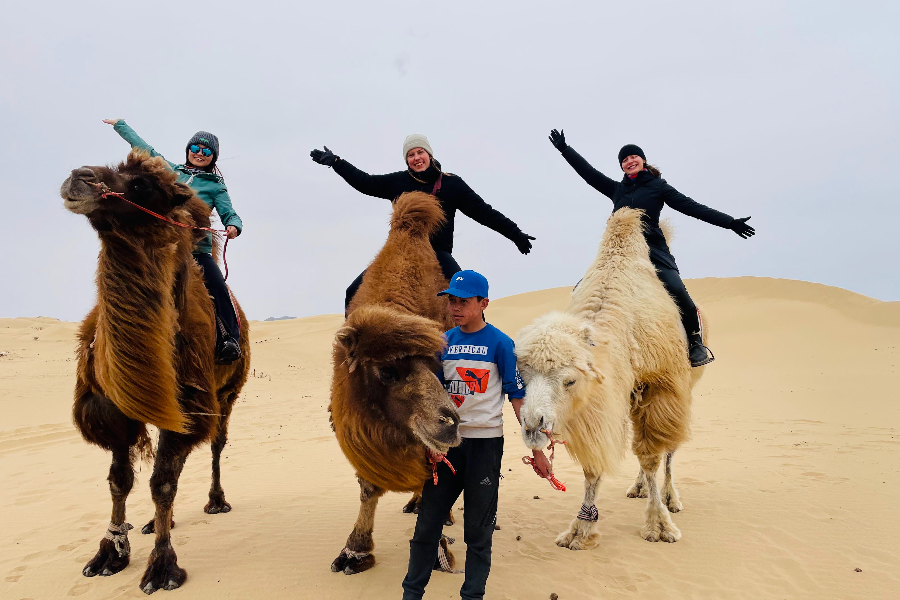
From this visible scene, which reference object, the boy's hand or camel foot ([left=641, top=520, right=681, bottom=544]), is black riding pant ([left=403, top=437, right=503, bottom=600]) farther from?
Answer: camel foot ([left=641, top=520, right=681, bottom=544])

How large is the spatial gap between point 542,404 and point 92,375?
10.7 feet

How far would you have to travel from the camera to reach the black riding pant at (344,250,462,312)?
15.3 ft

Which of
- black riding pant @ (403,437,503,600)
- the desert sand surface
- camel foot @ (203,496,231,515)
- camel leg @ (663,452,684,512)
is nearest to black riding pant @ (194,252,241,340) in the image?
the desert sand surface

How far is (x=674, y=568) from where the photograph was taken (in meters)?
4.29

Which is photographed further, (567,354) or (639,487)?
(639,487)

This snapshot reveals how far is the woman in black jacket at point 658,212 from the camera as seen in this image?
5371mm

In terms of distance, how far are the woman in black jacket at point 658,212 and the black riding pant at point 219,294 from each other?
4.09 m

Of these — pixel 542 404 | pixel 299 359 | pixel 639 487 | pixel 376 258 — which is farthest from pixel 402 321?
pixel 299 359

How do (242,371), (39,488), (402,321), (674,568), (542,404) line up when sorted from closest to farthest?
(402,321) → (542,404) → (674,568) → (242,371) → (39,488)

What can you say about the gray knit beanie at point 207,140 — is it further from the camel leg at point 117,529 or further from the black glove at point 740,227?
the black glove at point 740,227

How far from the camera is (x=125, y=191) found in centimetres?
334

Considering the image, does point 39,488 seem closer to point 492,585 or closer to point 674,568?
point 492,585

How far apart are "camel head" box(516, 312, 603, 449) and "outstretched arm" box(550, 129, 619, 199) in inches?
117

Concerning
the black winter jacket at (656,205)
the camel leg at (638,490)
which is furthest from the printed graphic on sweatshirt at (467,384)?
the camel leg at (638,490)
